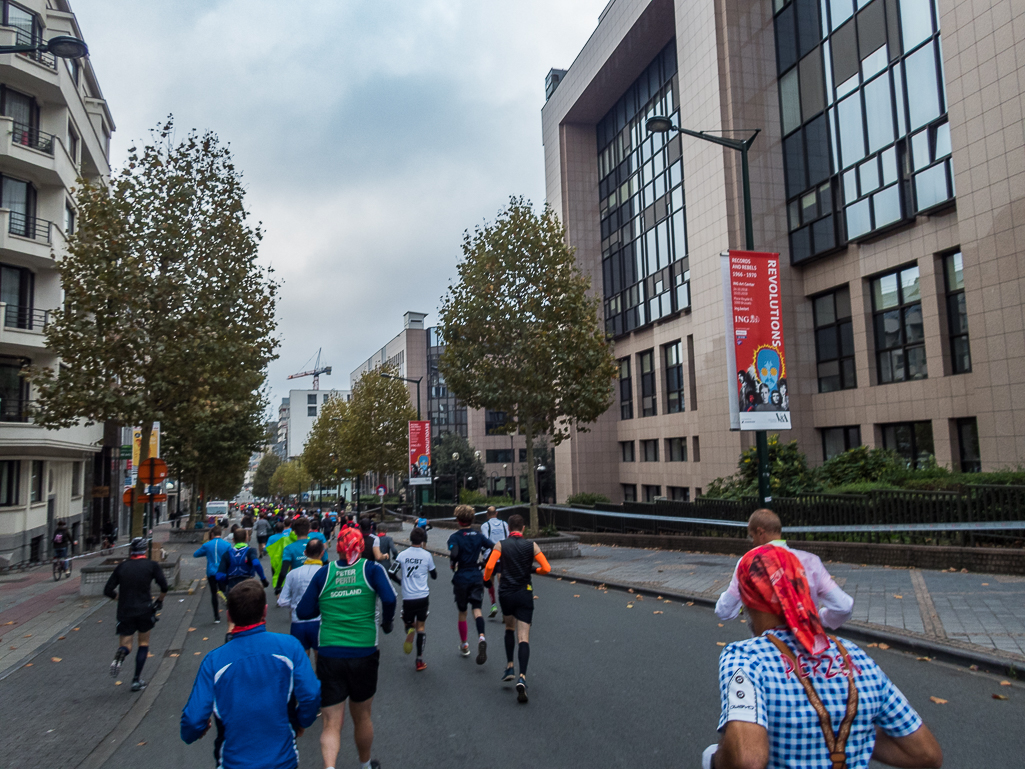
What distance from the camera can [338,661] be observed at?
5.60m

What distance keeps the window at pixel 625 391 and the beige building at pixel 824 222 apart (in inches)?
5.6

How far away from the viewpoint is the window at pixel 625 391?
40.4 metres

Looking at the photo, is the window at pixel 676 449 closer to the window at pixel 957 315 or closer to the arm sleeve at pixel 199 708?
the window at pixel 957 315

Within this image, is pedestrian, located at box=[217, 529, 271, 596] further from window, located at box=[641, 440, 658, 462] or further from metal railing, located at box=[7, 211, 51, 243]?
window, located at box=[641, 440, 658, 462]

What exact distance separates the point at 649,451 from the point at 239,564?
2956 cm

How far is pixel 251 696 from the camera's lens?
3.69 m

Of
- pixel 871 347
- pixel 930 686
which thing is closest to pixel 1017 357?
pixel 871 347

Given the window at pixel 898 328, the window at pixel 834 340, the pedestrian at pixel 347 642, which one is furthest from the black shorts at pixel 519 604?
the window at pixel 834 340

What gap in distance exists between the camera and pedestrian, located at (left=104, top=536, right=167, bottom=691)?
8711mm

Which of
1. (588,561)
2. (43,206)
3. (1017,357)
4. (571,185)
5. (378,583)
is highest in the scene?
(571,185)

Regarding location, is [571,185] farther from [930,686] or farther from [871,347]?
[930,686]

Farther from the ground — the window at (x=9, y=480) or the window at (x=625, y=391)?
the window at (x=625, y=391)

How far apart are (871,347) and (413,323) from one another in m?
88.1

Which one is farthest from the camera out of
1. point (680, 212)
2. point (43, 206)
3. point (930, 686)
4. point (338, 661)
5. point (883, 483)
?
point (680, 212)
